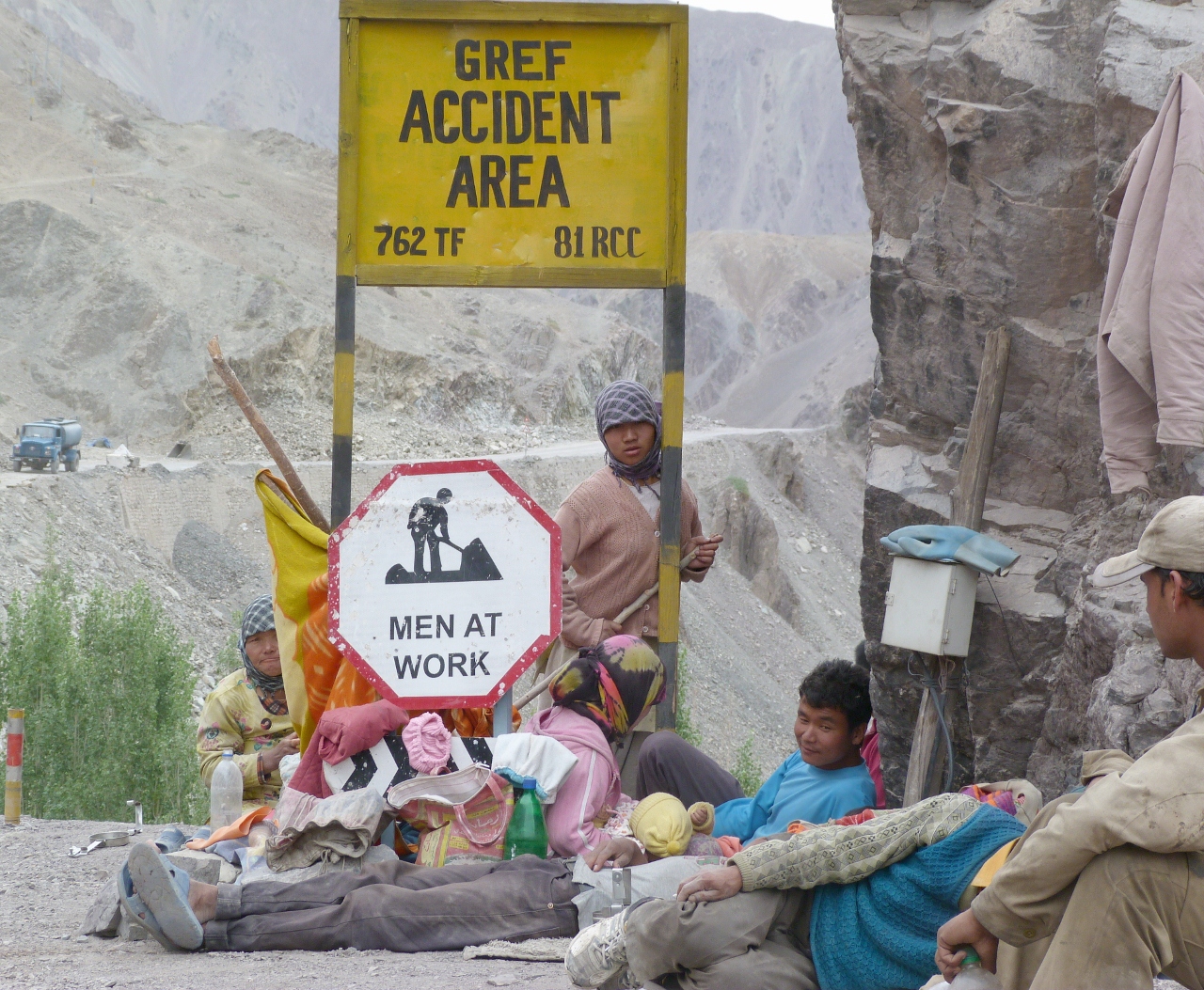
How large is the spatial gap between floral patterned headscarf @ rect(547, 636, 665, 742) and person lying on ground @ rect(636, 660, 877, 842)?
16 centimetres

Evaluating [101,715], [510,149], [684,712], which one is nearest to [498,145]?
[510,149]

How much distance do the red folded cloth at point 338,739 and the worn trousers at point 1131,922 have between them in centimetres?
239

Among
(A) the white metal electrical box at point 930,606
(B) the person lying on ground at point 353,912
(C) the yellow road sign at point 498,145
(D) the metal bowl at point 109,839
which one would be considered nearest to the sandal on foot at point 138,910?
(B) the person lying on ground at point 353,912

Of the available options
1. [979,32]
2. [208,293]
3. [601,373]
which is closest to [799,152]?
[601,373]

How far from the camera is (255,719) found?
500cm

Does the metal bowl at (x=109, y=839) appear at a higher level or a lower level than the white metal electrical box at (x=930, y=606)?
lower

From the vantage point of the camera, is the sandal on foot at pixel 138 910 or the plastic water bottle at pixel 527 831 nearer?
the sandal on foot at pixel 138 910

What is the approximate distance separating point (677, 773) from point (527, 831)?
21.4 inches

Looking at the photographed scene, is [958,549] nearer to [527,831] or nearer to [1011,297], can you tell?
[1011,297]

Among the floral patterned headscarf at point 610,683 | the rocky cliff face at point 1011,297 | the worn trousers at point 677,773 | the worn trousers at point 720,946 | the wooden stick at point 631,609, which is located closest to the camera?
the worn trousers at point 720,946

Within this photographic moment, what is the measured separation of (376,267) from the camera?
4828 millimetres

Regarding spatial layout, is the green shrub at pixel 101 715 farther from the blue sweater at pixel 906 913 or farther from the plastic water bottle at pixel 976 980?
the plastic water bottle at pixel 976 980

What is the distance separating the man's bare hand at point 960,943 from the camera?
253 centimetres

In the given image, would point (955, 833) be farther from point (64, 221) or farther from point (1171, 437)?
point (64, 221)
